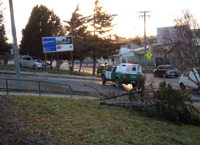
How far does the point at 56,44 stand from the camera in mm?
30797

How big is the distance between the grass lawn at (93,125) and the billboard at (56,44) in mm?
22459

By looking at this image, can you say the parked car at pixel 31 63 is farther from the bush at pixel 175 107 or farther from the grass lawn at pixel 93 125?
the bush at pixel 175 107

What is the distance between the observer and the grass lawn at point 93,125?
5.77 meters

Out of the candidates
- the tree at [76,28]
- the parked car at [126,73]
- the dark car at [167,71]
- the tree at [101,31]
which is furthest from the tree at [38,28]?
the parked car at [126,73]

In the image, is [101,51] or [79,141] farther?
[101,51]

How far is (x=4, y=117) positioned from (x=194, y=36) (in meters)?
7.50

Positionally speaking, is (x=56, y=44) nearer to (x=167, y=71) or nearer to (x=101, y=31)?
(x=101, y=31)

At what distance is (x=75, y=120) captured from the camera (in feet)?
22.9

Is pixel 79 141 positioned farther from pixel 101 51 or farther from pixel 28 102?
pixel 101 51

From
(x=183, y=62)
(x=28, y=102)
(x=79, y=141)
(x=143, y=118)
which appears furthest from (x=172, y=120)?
(x=28, y=102)

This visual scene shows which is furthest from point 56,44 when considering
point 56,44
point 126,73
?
point 126,73

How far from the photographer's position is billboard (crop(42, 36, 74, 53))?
30312 millimetres

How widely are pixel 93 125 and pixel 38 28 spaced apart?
31.7 metres

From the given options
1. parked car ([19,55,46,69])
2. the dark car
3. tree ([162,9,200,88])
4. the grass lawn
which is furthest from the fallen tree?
parked car ([19,55,46,69])
